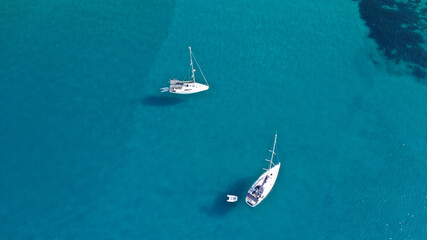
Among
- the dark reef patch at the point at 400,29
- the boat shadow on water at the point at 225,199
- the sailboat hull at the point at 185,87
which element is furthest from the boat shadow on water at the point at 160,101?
the dark reef patch at the point at 400,29

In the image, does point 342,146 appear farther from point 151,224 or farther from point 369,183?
point 151,224

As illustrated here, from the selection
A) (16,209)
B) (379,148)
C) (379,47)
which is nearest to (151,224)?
(16,209)

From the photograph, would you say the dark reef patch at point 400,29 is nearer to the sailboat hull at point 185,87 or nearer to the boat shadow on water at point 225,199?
the sailboat hull at point 185,87

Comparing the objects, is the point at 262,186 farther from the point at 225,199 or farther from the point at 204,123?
the point at 204,123

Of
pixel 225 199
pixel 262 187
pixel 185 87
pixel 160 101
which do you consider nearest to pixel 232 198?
pixel 225 199

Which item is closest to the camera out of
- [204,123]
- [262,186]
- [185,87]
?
[262,186]
